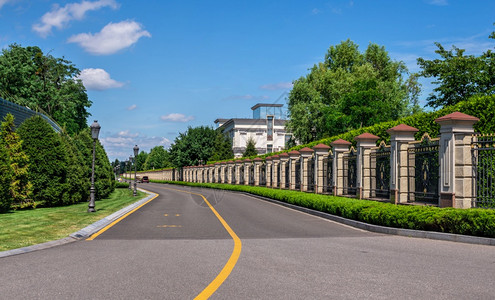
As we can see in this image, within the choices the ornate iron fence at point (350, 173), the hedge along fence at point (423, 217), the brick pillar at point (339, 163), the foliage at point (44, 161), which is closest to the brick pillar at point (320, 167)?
the brick pillar at point (339, 163)

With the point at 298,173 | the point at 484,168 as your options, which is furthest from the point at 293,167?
the point at 484,168

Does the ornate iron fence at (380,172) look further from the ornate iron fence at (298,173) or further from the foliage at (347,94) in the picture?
the foliage at (347,94)

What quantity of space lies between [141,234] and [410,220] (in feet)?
25.6

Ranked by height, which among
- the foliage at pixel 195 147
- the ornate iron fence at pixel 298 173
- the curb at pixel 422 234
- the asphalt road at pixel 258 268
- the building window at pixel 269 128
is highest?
the building window at pixel 269 128

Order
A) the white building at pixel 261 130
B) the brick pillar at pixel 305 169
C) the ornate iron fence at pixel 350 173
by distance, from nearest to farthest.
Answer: the ornate iron fence at pixel 350 173, the brick pillar at pixel 305 169, the white building at pixel 261 130

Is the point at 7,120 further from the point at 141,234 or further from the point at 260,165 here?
the point at 260,165

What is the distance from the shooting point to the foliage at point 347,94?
5016 centimetres

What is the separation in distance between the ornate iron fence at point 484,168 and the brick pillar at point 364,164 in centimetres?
746

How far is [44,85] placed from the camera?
193 ft

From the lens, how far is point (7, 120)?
69.2 ft

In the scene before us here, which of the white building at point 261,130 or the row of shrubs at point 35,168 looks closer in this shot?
the row of shrubs at point 35,168

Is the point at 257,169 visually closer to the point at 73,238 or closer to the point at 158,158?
the point at 73,238

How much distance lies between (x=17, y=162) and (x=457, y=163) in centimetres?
1848

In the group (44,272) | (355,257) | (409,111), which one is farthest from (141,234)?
(409,111)
